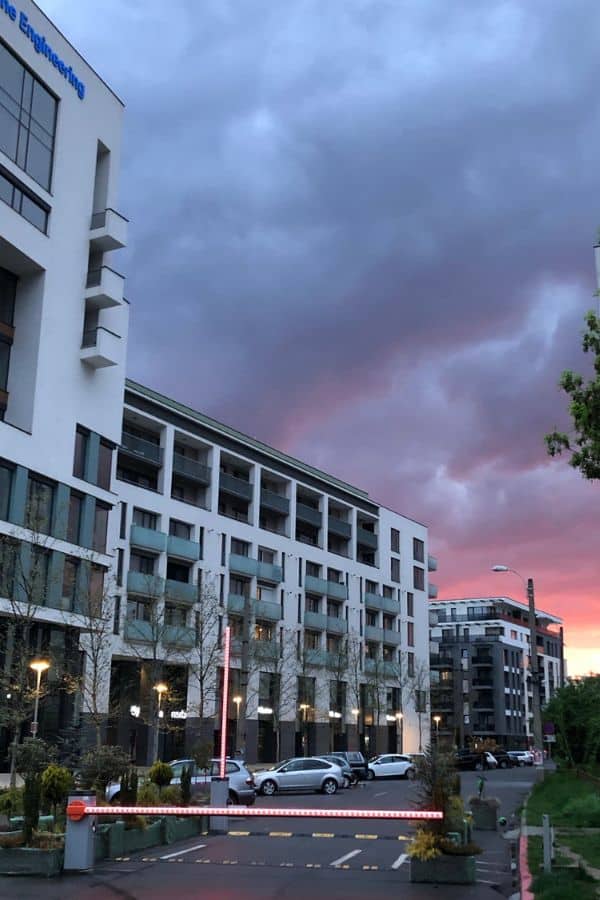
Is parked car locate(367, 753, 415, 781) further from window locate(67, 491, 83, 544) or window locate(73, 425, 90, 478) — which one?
window locate(73, 425, 90, 478)

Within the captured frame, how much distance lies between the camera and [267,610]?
70.2 metres

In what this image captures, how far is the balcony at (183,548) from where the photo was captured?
6184 cm

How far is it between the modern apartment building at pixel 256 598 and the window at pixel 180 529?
0.16 m

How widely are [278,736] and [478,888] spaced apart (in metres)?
57.8

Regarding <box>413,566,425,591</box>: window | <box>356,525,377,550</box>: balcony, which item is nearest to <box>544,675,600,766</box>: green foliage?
<box>356,525,377,550</box>: balcony

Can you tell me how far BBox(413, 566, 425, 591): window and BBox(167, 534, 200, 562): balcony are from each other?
36529 millimetres

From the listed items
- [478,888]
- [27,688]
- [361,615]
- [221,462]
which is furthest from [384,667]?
[478,888]

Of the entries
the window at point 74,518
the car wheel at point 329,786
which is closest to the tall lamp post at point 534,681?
the car wheel at point 329,786

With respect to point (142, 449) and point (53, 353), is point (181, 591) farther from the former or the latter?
point (53, 353)

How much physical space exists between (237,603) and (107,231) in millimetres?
28958

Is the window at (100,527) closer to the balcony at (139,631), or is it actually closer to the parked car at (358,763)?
the balcony at (139,631)

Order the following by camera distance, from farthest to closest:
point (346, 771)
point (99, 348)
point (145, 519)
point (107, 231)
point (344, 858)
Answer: point (145, 519) < point (107, 231) < point (346, 771) < point (99, 348) < point (344, 858)

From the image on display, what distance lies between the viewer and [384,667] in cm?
8469

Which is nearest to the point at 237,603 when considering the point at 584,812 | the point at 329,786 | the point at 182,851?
the point at 329,786
